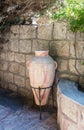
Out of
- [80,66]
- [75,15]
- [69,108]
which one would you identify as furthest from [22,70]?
[69,108]

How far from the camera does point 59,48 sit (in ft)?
9.74

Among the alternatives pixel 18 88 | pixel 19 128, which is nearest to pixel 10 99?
pixel 18 88

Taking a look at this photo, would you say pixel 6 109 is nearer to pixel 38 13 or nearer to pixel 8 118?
pixel 8 118

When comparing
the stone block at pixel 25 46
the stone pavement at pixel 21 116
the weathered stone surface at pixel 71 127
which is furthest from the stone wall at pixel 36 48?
the weathered stone surface at pixel 71 127

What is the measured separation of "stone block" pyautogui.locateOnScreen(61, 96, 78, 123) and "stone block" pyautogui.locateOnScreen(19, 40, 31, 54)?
137cm

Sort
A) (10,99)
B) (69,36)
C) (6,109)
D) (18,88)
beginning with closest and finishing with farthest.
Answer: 1. (69,36)
2. (6,109)
3. (10,99)
4. (18,88)

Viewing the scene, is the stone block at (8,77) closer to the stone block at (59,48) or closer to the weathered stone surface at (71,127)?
the stone block at (59,48)

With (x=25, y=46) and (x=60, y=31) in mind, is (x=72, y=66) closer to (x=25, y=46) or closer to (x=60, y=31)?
(x=60, y=31)

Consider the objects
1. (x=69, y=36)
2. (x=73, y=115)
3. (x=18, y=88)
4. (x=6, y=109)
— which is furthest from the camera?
(x=18, y=88)

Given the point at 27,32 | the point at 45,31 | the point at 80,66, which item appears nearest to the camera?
the point at 80,66

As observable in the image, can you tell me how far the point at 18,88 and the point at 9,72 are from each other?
14.4 inches

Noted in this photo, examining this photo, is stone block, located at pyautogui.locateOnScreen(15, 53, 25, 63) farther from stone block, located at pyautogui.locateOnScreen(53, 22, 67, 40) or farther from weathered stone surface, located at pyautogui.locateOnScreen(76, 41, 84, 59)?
weathered stone surface, located at pyautogui.locateOnScreen(76, 41, 84, 59)

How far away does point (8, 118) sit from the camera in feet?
9.27

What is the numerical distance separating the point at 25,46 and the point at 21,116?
1158mm
